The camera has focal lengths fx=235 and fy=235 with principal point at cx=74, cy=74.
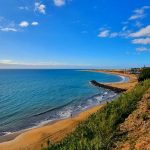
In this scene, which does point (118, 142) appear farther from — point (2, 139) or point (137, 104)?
point (2, 139)

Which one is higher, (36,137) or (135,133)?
(135,133)

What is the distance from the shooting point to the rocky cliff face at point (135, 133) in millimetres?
10023

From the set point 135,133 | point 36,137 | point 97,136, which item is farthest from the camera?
point 36,137

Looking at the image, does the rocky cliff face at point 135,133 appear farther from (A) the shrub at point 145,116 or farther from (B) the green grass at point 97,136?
(B) the green grass at point 97,136

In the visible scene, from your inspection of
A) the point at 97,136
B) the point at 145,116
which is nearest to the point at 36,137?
the point at 97,136

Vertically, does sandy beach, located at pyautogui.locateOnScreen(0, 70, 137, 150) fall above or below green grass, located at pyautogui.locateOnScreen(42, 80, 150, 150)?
below

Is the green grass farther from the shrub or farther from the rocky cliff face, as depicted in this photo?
the shrub

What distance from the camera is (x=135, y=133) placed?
1174 cm

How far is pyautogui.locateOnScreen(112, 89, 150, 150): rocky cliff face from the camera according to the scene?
1002 cm

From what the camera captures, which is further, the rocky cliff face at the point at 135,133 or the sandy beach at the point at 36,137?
the sandy beach at the point at 36,137

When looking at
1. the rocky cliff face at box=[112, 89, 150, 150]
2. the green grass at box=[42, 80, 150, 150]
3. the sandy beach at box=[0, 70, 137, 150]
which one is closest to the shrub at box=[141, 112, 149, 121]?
the rocky cliff face at box=[112, 89, 150, 150]

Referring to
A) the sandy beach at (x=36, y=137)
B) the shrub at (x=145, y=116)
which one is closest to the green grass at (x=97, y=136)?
the shrub at (x=145, y=116)

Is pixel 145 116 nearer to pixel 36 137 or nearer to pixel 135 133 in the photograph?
pixel 135 133

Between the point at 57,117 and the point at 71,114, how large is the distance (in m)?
2.17
